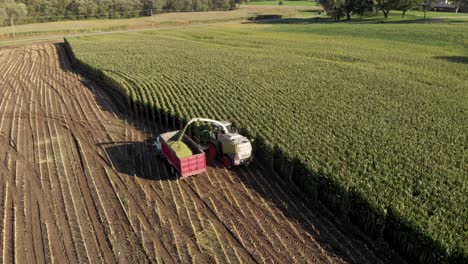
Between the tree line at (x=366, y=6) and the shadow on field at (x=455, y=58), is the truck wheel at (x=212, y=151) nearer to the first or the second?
the shadow on field at (x=455, y=58)

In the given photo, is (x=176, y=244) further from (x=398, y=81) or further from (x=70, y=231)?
(x=398, y=81)

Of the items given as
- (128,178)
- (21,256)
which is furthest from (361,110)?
(21,256)

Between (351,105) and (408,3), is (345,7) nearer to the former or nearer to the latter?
(408,3)

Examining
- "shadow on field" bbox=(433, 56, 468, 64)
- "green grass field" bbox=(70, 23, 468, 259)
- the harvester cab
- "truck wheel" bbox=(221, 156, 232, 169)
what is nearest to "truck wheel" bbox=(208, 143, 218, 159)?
the harvester cab

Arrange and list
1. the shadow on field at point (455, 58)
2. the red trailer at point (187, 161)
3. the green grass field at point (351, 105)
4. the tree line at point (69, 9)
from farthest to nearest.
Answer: the tree line at point (69, 9) → the shadow on field at point (455, 58) → the red trailer at point (187, 161) → the green grass field at point (351, 105)

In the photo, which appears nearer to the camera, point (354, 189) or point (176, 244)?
point (176, 244)

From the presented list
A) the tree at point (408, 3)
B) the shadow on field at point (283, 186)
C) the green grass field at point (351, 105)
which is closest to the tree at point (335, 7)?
the tree at point (408, 3)
